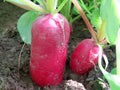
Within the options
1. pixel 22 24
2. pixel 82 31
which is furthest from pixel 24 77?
pixel 82 31

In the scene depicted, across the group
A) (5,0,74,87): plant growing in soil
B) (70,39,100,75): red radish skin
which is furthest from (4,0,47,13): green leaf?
(70,39,100,75): red radish skin

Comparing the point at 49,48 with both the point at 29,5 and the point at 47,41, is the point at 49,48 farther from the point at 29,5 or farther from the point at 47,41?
the point at 29,5

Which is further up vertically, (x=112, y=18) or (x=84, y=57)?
(x=112, y=18)

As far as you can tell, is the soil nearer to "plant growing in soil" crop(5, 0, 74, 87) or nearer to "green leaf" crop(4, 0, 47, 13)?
"plant growing in soil" crop(5, 0, 74, 87)

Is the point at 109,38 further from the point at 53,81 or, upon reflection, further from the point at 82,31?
the point at 82,31

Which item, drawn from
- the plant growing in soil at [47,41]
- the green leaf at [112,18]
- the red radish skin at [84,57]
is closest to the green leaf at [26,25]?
the plant growing in soil at [47,41]

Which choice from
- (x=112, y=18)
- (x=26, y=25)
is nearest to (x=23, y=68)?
(x=26, y=25)

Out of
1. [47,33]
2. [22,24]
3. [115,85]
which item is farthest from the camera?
[22,24]
